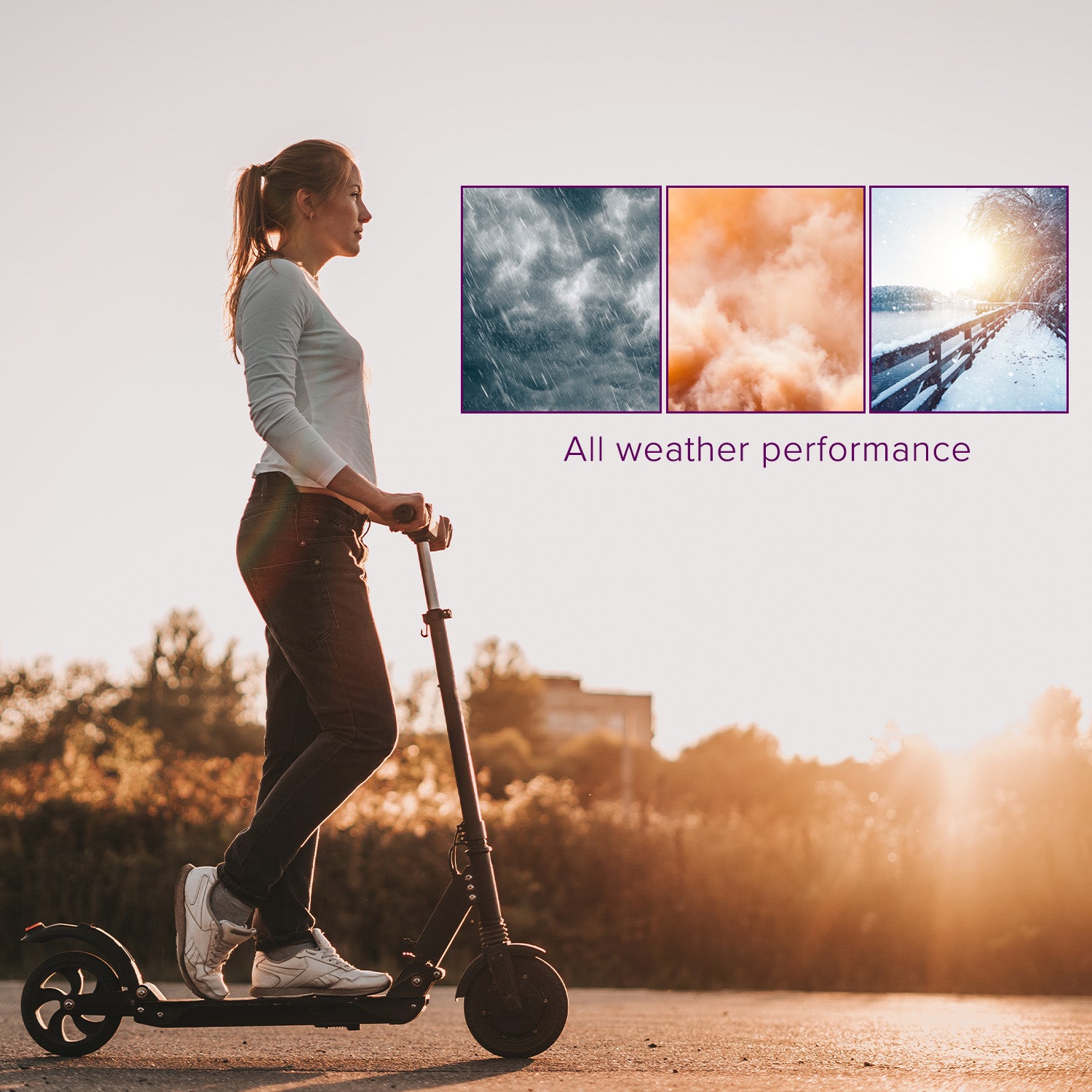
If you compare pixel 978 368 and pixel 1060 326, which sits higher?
pixel 1060 326

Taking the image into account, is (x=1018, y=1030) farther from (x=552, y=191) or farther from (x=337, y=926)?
(x=337, y=926)

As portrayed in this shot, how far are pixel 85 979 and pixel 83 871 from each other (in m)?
6.08

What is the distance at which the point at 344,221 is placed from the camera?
11.6ft

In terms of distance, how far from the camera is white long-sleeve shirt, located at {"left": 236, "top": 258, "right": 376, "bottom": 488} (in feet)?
10.5

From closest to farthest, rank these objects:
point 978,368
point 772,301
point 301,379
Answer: point 301,379
point 978,368
point 772,301

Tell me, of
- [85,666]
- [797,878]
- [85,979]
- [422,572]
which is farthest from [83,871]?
[85,666]

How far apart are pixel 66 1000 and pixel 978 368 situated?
5.72m

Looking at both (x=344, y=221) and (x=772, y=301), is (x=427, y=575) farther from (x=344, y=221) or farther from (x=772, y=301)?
(x=772, y=301)

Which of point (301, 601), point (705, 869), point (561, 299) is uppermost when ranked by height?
point (561, 299)

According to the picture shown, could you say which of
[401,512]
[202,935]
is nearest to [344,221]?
[401,512]

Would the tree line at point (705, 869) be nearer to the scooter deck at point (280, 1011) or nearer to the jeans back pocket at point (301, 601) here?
the scooter deck at point (280, 1011)

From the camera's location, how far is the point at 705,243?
7.50m

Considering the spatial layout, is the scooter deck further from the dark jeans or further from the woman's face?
the woman's face

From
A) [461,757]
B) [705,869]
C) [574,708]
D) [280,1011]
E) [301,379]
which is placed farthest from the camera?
[574,708]
